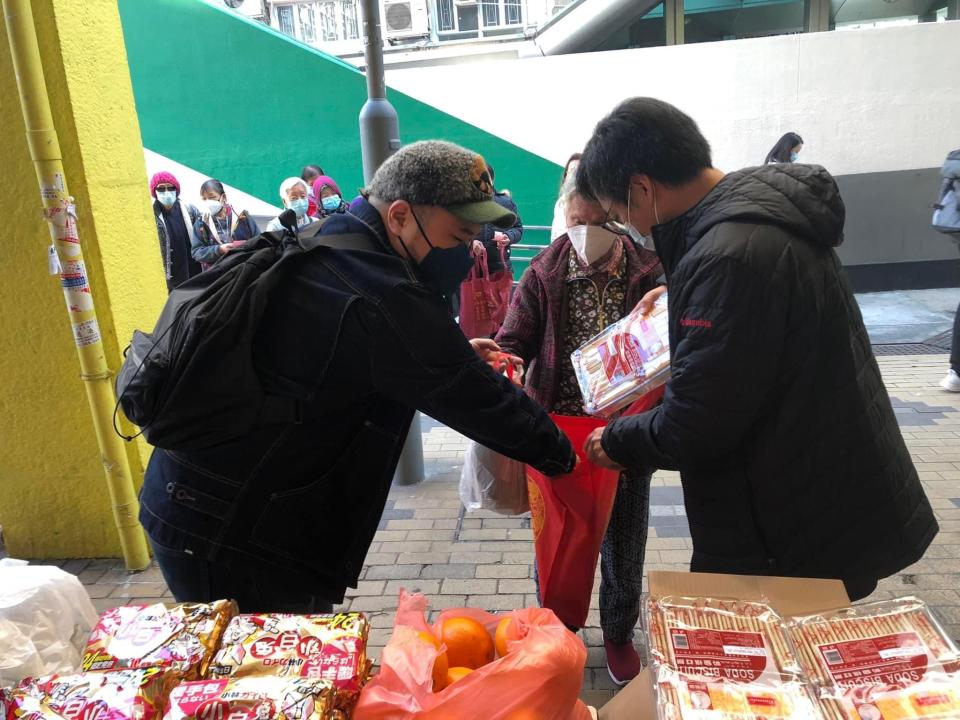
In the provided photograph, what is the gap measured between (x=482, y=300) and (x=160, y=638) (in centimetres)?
432

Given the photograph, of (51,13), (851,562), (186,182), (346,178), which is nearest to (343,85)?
(346,178)

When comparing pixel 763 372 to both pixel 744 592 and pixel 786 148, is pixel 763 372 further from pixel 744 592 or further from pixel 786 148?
pixel 786 148

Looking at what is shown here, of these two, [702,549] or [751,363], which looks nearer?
[751,363]

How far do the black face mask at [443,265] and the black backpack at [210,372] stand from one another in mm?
244

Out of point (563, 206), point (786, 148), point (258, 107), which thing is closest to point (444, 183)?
point (563, 206)

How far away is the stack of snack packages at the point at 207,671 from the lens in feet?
3.63

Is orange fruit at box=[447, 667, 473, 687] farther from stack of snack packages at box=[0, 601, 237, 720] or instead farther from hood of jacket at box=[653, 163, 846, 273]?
hood of jacket at box=[653, 163, 846, 273]

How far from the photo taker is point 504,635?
143cm

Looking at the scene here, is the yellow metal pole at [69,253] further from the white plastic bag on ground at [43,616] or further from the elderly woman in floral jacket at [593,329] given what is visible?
the elderly woman in floral jacket at [593,329]

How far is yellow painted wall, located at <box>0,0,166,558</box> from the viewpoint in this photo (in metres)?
3.06

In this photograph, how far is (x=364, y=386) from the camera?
5.24 ft

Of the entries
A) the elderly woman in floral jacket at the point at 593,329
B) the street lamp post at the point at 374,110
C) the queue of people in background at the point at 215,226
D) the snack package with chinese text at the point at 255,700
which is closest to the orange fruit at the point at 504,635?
the snack package with chinese text at the point at 255,700

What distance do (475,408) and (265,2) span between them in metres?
11.5

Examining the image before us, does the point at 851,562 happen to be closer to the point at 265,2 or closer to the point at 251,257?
the point at 251,257
